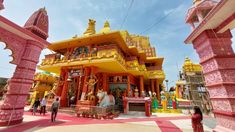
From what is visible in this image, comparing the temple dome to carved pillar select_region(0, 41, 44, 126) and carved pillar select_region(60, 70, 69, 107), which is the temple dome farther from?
carved pillar select_region(60, 70, 69, 107)

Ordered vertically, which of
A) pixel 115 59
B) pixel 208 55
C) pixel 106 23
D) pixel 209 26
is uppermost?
pixel 106 23

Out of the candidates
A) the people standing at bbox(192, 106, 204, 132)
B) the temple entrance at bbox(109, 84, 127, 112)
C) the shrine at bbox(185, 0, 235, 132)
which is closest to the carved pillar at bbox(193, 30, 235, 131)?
the shrine at bbox(185, 0, 235, 132)

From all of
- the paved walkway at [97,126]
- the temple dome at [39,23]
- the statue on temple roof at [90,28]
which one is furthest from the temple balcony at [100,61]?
the paved walkway at [97,126]

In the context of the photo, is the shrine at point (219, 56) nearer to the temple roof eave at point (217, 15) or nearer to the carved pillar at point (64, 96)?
the temple roof eave at point (217, 15)

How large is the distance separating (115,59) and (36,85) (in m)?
16.0

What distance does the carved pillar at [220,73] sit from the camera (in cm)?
330

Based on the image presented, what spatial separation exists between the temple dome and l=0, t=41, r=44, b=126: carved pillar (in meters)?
0.73

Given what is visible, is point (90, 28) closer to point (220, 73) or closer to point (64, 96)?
point (64, 96)

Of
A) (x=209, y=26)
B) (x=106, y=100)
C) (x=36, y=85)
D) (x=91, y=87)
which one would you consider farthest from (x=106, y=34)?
(x=36, y=85)

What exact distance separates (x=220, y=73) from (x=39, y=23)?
897 cm

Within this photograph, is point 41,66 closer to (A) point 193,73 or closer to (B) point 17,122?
(B) point 17,122

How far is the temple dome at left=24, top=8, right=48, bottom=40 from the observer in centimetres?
662

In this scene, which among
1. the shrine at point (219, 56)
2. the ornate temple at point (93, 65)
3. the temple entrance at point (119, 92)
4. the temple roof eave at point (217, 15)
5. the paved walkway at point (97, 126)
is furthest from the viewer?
the temple entrance at point (119, 92)

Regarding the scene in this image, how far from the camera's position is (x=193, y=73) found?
15.0 meters
